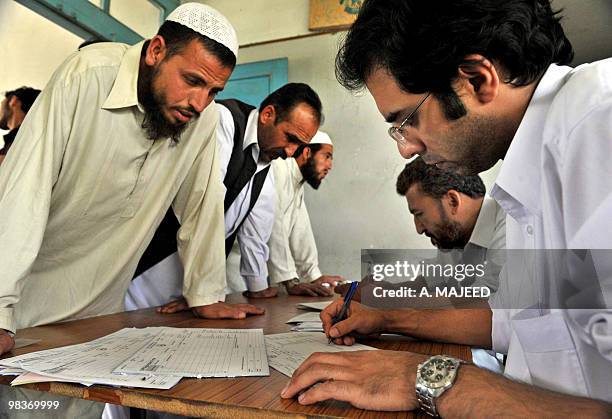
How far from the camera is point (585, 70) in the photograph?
26.2 inches

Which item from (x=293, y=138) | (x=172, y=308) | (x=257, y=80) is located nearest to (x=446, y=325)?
(x=172, y=308)

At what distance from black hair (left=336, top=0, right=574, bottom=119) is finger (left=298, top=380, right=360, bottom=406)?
0.56 metres

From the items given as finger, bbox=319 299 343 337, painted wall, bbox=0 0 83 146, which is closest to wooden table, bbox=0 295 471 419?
finger, bbox=319 299 343 337

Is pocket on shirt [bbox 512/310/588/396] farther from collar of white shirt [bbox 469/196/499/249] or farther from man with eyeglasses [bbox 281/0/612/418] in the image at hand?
collar of white shirt [bbox 469/196/499/249]

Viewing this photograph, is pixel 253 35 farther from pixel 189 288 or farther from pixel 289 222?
pixel 189 288

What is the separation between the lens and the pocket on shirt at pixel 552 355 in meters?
0.66

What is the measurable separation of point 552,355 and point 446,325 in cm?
40

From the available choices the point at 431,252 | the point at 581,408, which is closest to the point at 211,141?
the point at 581,408

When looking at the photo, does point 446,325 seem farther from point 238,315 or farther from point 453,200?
point 453,200

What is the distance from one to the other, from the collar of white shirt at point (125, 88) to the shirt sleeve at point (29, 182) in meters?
0.11

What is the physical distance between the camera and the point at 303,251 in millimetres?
3258

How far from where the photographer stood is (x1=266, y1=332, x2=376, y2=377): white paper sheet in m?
0.81

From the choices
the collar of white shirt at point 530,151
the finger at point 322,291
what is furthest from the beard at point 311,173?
the collar of white shirt at point 530,151

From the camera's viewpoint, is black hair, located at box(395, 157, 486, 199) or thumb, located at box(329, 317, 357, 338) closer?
thumb, located at box(329, 317, 357, 338)
